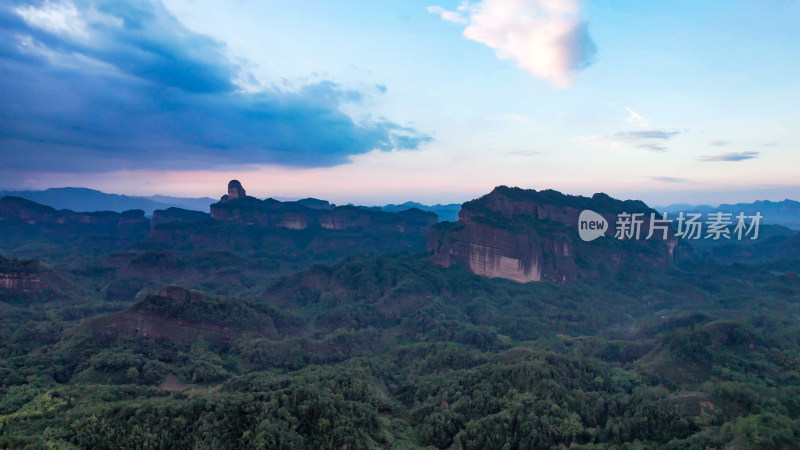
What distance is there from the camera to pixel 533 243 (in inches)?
2694

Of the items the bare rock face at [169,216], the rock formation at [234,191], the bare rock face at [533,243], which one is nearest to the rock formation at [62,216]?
the bare rock face at [169,216]

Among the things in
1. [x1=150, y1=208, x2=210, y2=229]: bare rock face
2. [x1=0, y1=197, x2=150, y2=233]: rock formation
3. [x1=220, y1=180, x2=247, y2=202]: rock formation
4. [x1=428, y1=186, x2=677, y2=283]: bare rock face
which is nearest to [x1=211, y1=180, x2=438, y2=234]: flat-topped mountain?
[x1=220, y1=180, x2=247, y2=202]: rock formation

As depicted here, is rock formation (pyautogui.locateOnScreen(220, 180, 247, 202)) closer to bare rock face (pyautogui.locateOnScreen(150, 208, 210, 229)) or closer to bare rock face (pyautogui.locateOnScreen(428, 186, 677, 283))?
bare rock face (pyautogui.locateOnScreen(150, 208, 210, 229))

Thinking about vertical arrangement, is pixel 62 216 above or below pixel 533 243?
above

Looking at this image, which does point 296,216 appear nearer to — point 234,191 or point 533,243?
point 234,191

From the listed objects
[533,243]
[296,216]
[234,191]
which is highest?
[234,191]

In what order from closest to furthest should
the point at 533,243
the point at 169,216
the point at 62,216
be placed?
the point at 533,243 → the point at 62,216 → the point at 169,216

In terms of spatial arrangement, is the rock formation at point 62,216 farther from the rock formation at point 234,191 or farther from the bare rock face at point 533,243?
the bare rock face at point 533,243

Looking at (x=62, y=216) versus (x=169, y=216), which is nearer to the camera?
(x=62, y=216)

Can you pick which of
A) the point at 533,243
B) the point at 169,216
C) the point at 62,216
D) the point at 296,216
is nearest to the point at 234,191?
the point at 169,216

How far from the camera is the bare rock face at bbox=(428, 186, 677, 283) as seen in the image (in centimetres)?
6838

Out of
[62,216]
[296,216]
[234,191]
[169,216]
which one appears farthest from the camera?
[234,191]

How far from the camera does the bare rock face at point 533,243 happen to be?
68.4 m

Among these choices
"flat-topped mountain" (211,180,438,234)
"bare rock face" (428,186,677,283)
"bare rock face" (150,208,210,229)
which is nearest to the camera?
"bare rock face" (428,186,677,283)
